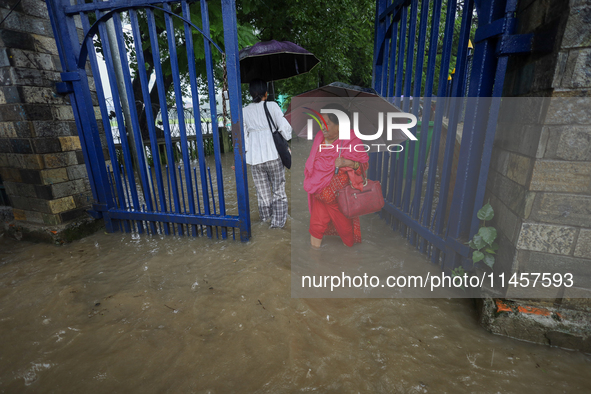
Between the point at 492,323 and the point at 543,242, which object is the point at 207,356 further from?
the point at 543,242

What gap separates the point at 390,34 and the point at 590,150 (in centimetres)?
272

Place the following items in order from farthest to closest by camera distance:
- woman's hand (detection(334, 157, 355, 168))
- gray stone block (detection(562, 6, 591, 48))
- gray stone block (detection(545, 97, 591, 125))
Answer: woman's hand (detection(334, 157, 355, 168)) → gray stone block (detection(545, 97, 591, 125)) → gray stone block (detection(562, 6, 591, 48))

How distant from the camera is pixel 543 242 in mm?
1994

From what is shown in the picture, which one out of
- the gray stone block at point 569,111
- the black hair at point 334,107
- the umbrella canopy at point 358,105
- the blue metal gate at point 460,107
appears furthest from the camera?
the black hair at point 334,107

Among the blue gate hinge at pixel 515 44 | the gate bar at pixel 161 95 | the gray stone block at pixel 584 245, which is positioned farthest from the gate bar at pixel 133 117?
the gray stone block at pixel 584 245

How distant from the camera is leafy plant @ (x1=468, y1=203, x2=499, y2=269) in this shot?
2342 mm

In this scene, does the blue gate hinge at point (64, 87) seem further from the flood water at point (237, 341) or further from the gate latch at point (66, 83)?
the flood water at point (237, 341)

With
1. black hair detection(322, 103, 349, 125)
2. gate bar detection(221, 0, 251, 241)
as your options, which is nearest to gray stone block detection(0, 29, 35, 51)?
gate bar detection(221, 0, 251, 241)

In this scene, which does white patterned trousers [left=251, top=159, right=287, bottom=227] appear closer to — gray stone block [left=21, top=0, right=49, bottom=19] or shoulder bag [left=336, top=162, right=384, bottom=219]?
shoulder bag [left=336, top=162, right=384, bottom=219]

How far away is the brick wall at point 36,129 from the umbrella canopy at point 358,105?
2917 mm

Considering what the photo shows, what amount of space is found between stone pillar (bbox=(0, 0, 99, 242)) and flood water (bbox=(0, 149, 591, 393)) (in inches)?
37.2

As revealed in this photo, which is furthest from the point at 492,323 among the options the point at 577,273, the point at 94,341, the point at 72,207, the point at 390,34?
the point at 72,207

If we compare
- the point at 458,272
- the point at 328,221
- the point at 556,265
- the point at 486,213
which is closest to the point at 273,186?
the point at 328,221

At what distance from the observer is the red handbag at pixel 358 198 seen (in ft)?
9.53
